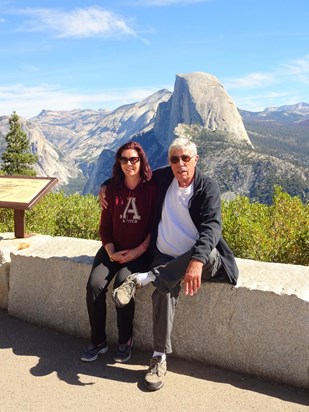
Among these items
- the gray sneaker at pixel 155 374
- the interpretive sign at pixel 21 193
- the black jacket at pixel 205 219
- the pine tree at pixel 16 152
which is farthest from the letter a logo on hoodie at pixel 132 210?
the pine tree at pixel 16 152

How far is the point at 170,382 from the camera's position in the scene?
373cm

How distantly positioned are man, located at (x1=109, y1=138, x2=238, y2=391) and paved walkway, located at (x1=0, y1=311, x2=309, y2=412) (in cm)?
21

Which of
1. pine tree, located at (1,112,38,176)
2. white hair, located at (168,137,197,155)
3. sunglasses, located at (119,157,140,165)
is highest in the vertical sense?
white hair, located at (168,137,197,155)

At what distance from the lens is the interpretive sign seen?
5457 mm

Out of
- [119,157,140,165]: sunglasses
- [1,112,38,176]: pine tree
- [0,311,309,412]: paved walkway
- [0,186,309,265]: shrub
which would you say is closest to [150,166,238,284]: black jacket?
[119,157,140,165]: sunglasses

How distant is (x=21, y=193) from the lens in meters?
5.69

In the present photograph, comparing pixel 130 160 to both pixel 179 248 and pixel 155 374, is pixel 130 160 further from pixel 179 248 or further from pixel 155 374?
pixel 155 374

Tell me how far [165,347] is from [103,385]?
622 mm

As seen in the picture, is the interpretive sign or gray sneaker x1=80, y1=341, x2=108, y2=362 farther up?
the interpretive sign

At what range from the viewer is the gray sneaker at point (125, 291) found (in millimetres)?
3602

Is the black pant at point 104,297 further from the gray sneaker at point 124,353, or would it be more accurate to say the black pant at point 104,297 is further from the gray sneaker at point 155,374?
the gray sneaker at point 155,374

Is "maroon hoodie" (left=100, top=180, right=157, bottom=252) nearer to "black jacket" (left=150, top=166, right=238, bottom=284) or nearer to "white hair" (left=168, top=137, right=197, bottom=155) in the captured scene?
"black jacket" (left=150, top=166, right=238, bottom=284)

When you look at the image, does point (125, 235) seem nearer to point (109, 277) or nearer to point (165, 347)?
point (109, 277)

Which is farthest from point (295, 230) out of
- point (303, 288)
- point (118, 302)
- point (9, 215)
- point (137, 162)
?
point (9, 215)
